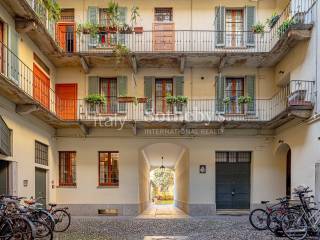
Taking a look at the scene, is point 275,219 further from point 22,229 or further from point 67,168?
point 67,168

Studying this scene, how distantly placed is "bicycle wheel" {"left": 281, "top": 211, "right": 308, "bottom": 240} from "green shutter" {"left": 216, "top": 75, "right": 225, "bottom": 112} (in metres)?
7.54

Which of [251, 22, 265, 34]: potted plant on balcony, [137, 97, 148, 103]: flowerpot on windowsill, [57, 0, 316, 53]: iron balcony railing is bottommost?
[137, 97, 148, 103]: flowerpot on windowsill

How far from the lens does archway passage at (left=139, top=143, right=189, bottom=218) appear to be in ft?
64.4

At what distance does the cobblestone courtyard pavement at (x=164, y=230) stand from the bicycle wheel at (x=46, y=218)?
0.90m

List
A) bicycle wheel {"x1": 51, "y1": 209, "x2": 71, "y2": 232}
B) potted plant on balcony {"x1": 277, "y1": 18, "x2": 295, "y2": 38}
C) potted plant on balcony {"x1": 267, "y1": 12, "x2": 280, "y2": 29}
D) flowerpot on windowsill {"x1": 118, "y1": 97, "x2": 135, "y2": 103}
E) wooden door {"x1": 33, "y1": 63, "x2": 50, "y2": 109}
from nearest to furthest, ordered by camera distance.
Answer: bicycle wheel {"x1": 51, "y1": 209, "x2": 71, "y2": 232}, potted plant on balcony {"x1": 277, "y1": 18, "x2": 295, "y2": 38}, wooden door {"x1": 33, "y1": 63, "x2": 50, "y2": 109}, potted plant on balcony {"x1": 267, "y1": 12, "x2": 280, "y2": 29}, flowerpot on windowsill {"x1": 118, "y1": 97, "x2": 135, "y2": 103}

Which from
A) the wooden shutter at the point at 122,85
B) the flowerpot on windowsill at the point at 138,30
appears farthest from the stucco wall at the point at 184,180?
the flowerpot on windowsill at the point at 138,30

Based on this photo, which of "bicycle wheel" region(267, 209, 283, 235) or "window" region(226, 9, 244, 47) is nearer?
"bicycle wheel" region(267, 209, 283, 235)

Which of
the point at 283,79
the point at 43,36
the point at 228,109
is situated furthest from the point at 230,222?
the point at 43,36

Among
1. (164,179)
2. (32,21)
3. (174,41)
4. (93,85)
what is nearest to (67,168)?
(93,85)

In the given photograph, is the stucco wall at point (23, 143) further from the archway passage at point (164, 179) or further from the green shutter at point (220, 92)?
the green shutter at point (220, 92)

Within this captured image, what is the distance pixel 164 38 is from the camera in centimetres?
1789

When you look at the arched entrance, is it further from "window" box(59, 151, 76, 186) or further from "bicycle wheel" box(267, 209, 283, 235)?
"window" box(59, 151, 76, 186)

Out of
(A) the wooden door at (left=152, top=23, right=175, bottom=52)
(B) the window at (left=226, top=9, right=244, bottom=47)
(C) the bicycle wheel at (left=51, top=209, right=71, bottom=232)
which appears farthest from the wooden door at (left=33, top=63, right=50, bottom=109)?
(B) the window at (left=226, top=9, right=244, bottom=47)

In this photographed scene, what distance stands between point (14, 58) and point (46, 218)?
5.23 meters
